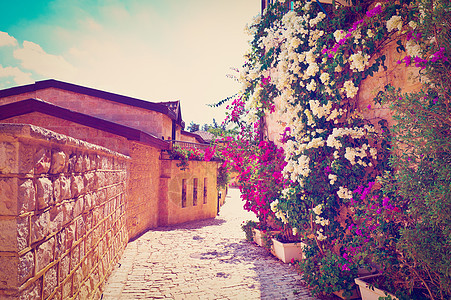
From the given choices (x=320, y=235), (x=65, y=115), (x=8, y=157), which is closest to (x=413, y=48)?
(x=320, y=235)

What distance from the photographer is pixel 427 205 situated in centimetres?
227

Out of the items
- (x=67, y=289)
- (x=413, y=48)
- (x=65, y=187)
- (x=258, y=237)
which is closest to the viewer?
(x=65, y=187)

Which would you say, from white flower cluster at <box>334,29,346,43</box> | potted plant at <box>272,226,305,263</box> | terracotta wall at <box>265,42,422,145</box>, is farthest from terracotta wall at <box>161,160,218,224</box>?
white flower cluster at <box>334,29,346,43</box>

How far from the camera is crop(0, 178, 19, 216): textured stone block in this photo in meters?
1.41

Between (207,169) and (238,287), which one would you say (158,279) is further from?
(207,169)

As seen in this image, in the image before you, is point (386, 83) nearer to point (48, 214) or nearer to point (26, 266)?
point (48, 214)

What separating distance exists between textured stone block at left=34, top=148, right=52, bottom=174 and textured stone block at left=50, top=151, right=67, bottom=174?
51 millimetres

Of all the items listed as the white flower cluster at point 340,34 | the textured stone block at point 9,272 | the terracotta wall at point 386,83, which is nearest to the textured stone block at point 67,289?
the textured stone block at point 9,272

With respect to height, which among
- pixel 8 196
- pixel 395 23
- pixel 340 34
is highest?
pixel 340 34

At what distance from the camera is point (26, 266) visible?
1.53 m

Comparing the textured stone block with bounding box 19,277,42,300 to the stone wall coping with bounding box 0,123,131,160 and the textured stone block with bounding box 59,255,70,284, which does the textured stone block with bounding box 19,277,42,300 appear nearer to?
the textured stone block with bounding box 59,255,70,284

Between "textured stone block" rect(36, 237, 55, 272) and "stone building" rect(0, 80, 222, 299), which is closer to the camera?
"stone building" rect(0, 80, 222, 299)

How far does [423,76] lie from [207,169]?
1088 cm

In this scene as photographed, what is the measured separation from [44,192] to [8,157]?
0.39 m
